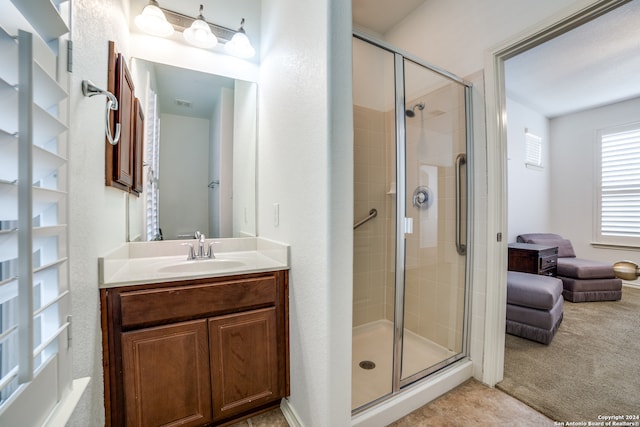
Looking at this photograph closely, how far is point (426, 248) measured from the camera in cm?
206

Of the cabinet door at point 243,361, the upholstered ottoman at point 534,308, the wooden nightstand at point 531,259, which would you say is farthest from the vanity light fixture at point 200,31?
the wooden nightstand at point 531,259

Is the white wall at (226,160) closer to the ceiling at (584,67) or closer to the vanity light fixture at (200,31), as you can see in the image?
the vanity light fixture at (200,31)

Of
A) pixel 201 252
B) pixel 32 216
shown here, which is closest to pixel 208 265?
pixel 201 252

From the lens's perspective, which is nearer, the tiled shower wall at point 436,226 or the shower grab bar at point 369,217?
the tiled shower wall at point 436,226

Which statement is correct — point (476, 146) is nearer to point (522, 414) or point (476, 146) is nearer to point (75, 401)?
point (522, 414)

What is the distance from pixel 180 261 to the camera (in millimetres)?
1635

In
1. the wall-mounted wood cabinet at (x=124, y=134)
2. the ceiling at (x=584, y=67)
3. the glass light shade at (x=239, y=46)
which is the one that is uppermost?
the ceiling at (x=584, y=67)

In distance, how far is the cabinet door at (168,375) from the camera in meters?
1.14

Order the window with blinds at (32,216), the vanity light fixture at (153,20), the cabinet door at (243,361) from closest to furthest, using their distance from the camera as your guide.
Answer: the window with blinds at (32,216)
the cabinet door at (243,361)
the vanity light fixture at (153,20)

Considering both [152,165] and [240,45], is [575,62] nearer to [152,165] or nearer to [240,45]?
[240,45]

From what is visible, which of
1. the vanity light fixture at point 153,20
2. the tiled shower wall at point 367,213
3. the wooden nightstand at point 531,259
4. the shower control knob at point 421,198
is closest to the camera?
the vanity light fixture at point 153,20

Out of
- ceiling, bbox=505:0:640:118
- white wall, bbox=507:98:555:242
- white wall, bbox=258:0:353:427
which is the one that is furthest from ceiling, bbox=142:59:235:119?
white wall, bbox=507:98:555:242

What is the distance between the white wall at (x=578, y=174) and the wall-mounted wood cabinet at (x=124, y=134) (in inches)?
241

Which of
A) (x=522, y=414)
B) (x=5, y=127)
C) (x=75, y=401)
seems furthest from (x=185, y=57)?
(x=522, y=414)
